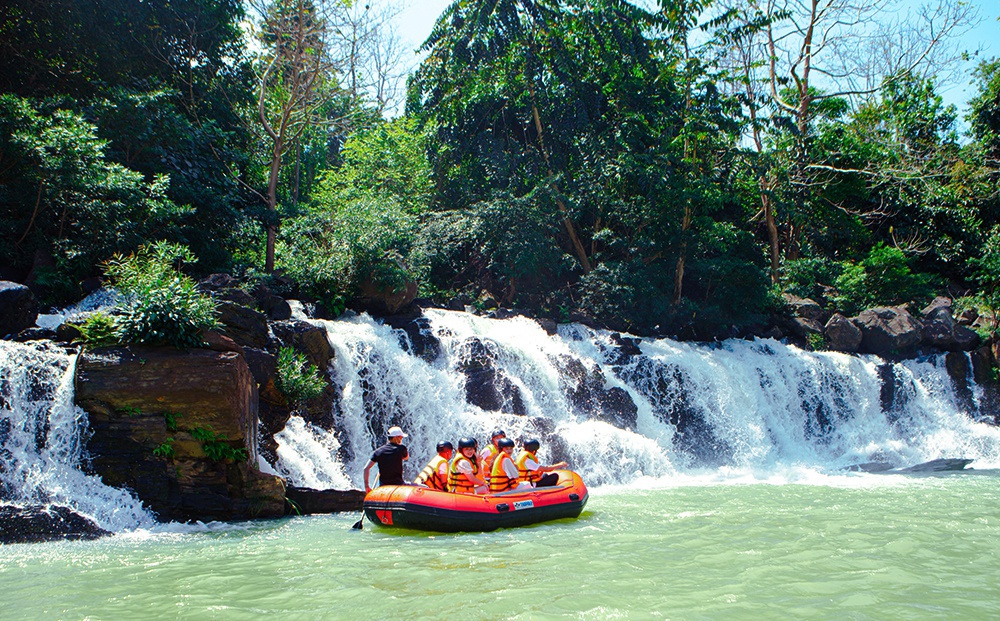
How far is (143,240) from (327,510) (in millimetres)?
7022

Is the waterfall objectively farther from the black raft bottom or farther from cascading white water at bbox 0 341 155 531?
the black raft bottom

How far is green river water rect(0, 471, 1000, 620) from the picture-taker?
507 centimetres

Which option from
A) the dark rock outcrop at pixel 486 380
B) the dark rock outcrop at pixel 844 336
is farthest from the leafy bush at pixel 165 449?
the dark rock outcrop at pixel 844 336

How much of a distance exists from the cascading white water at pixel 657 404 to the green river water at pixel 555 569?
339 cm

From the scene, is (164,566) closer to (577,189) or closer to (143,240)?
(143,240)

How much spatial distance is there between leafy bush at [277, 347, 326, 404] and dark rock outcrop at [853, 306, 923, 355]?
14328 mm

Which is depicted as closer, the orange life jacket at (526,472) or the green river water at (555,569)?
the green river water at (555,569)

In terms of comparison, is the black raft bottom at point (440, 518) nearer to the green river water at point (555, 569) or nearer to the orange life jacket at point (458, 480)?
the green river water at point (555, 569)

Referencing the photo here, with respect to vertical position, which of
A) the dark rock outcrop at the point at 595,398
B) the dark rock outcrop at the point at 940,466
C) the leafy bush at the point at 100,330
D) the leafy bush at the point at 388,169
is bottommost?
the dark rock outcrop at the point at 940,466

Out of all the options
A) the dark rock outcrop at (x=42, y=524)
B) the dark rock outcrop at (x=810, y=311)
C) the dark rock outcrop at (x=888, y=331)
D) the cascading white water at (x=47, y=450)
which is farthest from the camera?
the dark rock outcrop at (x=810, y=311)

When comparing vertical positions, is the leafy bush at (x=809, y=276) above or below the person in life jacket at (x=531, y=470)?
above

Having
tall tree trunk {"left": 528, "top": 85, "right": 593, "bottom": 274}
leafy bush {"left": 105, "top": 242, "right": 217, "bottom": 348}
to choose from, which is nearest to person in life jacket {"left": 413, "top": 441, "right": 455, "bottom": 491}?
leafy bush {"left": 105, "top": 242, "right": 217, "bottom": 348}

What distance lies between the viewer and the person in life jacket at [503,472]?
8680mm

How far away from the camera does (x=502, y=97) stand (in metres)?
19.8
